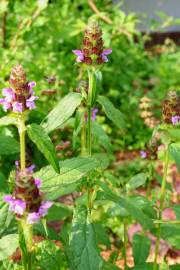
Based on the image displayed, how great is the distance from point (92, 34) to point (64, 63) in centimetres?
274

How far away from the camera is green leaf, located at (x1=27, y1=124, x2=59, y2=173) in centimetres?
124

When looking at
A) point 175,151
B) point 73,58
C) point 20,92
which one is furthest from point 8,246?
point 73,58

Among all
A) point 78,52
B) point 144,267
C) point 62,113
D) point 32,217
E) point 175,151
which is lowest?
point 144,267

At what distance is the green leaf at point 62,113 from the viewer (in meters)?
1.44

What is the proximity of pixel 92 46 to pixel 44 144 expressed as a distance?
404 mm

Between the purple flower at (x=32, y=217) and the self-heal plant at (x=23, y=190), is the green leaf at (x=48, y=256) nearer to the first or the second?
the self-heal plant at (x=23, y=190)

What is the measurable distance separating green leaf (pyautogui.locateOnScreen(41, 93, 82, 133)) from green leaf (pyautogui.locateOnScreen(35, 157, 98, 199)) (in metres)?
0.12

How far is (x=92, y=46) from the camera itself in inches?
60.7

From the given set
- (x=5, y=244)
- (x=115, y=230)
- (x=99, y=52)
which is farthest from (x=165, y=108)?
(x=115, y=230)

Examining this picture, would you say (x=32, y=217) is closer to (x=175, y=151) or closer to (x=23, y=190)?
(x=23, y=190)

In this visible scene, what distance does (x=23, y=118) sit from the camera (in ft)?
4.39

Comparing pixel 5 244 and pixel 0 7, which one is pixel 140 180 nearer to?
pixel 5 244

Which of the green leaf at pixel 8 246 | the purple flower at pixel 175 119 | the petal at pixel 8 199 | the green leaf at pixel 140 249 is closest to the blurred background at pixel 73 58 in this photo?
the green leaf at pixel 140 249

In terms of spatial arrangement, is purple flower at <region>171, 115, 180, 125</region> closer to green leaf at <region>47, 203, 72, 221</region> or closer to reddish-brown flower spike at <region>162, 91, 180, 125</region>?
reddish-brown flower spike at <region>162, 91, 180, 125</region>
